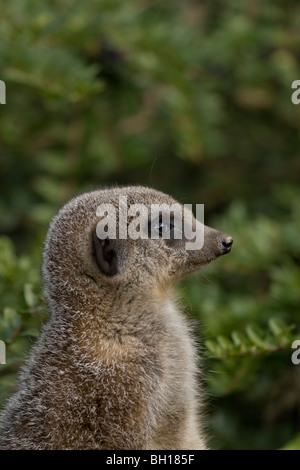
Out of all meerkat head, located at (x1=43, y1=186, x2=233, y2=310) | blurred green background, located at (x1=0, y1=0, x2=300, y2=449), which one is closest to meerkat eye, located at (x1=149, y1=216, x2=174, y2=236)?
meerkat head, located at (x1=43, y1=186, x2=233, y2=310)

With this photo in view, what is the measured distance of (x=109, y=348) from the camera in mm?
3053

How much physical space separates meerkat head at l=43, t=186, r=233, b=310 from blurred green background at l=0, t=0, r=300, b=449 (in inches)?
9.7

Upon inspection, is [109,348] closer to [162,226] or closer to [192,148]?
[162,226]

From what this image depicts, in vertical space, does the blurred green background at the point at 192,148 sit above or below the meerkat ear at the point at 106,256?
above

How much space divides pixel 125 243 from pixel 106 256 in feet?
0.39

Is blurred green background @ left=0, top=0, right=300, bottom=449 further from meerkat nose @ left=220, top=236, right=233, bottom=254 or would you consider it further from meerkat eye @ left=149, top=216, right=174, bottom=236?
meerkat eye @ left=149, top=216, right=174, bottom=236

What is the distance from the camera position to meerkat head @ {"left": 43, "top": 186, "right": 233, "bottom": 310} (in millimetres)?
3096

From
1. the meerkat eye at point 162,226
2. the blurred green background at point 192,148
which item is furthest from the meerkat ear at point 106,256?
the blurred green background at point 192,148

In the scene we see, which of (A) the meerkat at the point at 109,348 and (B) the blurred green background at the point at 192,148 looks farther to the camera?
(B) the blurred green background at the point at 192,148

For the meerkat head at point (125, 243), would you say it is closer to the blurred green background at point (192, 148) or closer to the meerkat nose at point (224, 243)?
the meerkat nose at point (224, 243)

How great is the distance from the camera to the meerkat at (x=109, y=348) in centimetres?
291

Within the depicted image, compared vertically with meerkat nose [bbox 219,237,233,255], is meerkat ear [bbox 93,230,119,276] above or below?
below
